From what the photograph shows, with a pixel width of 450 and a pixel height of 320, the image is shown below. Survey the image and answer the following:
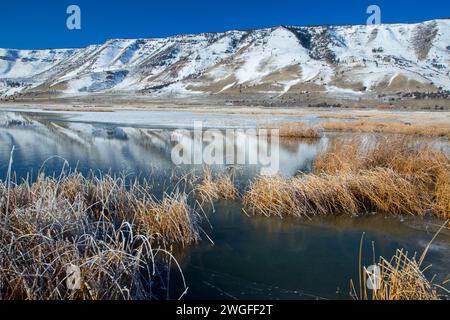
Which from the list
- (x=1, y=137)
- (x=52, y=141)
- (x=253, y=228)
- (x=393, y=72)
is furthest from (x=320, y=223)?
(x=393, y=72)

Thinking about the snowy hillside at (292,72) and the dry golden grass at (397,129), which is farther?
the snowy hillside at (292,72)

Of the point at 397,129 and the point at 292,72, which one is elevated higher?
the point at 292,72

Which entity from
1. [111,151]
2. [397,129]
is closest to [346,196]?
[111,151]

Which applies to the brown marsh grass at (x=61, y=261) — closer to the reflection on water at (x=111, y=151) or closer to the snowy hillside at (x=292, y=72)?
the reflection on water at (x=111, y=151)

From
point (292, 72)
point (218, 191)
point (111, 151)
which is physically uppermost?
point (292, 72)

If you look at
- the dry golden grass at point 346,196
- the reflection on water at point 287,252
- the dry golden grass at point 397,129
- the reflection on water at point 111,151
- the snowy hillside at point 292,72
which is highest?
the snowy hillside at point 292,72

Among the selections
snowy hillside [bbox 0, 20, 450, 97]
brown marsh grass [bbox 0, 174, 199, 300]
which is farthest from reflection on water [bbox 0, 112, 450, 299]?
snowy hillside [bbox 0, 20, 450, 97]

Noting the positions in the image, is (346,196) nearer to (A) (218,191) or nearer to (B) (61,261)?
(A) (218,191)

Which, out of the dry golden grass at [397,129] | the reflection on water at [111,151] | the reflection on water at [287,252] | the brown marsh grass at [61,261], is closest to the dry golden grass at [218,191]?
the reflection on water at [287,252]

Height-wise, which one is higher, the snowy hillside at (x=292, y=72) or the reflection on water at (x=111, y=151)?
the snowy hillside at (x=292, y=72)

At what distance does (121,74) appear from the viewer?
7520 inches

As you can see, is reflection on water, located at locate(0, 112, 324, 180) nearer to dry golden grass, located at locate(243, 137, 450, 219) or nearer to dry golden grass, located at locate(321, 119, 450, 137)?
dry golden grass, located at locate(243, 137, 450, 219)

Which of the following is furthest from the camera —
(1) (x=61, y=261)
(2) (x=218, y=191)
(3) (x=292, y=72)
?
(3) (x=292, y=72)
